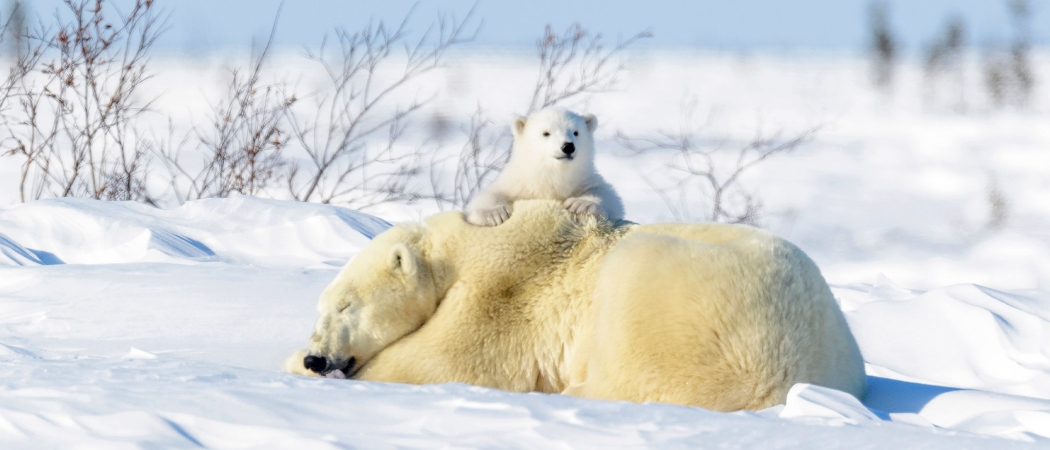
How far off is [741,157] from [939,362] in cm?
450

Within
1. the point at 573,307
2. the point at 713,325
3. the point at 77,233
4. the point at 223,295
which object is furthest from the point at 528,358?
the point at 77,233

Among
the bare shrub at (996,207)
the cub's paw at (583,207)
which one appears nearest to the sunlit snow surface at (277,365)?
the cub's paw at (583,207)

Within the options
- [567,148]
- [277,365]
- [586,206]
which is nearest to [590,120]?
[567,148]

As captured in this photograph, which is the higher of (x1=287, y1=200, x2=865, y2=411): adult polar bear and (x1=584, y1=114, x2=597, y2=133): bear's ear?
(x1=584, y1=114, x2=597, y2=133): bear's ear

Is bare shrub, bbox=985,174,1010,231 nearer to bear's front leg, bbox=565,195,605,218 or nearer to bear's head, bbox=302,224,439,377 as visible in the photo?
bear's front leg, bbox=565,195,605,218

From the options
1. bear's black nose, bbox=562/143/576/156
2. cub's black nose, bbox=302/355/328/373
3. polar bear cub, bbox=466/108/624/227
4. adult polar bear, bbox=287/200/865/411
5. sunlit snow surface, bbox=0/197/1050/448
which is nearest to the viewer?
sunlit snow surface, bbox=0/197/1050/448

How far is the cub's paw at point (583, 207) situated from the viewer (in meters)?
3.02

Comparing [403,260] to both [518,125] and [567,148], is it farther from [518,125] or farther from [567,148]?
[518,125]

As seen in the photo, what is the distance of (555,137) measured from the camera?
382 centimetres

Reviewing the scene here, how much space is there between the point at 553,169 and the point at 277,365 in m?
1.29

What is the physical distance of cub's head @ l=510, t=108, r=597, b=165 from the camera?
12.3ft

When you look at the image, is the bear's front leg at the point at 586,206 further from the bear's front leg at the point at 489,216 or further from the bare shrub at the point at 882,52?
the bare shrub at the point at 882,52

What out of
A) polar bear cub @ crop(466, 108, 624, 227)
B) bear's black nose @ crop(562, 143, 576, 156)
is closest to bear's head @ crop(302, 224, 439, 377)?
polar bear cub @ crop(466, 108, 624, 227)

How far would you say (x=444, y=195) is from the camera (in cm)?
773
